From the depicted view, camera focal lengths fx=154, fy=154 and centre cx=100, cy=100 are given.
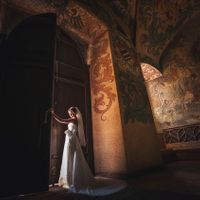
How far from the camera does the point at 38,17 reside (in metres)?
3.23

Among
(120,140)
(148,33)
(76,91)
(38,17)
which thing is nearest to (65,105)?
(76,91)

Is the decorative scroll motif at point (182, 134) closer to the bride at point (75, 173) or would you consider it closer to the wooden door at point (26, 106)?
the bride at point (75, 173)

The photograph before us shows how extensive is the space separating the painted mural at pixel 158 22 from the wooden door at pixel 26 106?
4.36 m

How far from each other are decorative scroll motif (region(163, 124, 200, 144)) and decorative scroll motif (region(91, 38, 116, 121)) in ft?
16.4

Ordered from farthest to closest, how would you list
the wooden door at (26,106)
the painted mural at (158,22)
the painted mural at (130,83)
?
the painted mural at (158,22), the painted mural at (130,83), the wooden door at (26,106)

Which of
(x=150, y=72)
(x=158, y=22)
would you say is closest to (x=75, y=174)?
(x=150, y=72)

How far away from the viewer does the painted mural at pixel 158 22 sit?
6344 mm

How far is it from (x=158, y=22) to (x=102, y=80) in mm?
4615

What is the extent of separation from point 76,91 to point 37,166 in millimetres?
2271

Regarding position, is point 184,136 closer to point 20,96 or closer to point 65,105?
point 65,105

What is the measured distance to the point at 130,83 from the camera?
461 cm

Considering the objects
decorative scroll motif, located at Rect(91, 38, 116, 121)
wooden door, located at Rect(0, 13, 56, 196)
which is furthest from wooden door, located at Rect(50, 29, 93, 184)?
wooden door, located at Rect(0, 13, 56, 196)

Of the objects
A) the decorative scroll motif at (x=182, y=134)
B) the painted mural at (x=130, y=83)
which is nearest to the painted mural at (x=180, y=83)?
the decorative scroll motif at (x=182, y=134)

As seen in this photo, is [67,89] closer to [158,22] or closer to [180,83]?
[158,22]
